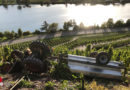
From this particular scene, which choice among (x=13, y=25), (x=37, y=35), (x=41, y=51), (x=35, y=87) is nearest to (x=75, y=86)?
(x=35, y=87)

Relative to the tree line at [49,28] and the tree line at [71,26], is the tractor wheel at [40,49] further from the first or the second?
the tree line at [71,26]

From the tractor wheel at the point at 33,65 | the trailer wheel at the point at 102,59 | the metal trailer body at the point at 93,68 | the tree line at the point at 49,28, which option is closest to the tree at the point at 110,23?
the tree line at the point at 49,28

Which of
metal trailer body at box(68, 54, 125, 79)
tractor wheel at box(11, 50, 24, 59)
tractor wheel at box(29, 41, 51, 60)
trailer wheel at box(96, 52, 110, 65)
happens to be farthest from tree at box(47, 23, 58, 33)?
trailer wheel at box(96, 52, 110, 65)

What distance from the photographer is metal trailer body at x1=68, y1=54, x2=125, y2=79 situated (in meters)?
8.69

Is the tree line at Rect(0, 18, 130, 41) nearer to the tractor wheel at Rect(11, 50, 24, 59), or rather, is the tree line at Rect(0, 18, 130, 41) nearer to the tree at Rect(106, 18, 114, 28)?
the tree at Rect(106, 18, 114, 28)

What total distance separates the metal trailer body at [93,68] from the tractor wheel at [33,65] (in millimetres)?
1963

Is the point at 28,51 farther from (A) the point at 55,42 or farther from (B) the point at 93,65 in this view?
(A) the point at 55,42

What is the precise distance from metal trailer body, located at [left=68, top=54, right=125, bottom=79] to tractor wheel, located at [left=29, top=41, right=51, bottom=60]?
5.71 feet

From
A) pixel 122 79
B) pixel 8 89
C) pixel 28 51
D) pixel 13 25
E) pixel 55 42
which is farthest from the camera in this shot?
pixel 13 25

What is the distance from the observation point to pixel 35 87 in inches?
250

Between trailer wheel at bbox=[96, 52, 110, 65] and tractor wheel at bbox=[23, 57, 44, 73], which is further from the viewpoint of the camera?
trailer wheel at bbox=[96, 52, 110, 65]

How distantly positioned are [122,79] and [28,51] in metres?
6.93

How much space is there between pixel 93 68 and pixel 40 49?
12.8 feet

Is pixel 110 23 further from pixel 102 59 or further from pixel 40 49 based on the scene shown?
pixel 40 49
